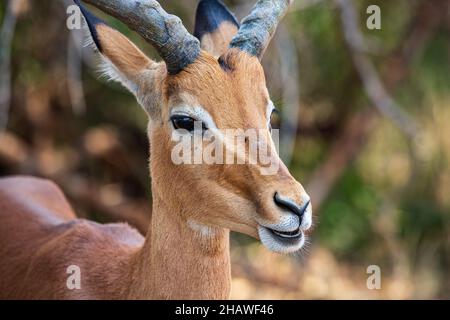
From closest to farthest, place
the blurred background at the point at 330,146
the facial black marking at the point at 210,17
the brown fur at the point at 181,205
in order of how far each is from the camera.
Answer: the brown fur at the point at 181,205 → the facial black marking at the point at 210,17 → the blurred background at the point at 330,146

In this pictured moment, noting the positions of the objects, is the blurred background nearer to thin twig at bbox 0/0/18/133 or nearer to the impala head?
thin twig at bbox 0/0/18/133

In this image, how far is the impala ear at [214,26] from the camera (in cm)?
552

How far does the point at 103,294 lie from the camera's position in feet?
16.8

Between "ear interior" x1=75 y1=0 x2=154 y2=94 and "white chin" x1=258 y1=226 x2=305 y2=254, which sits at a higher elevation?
"ear interior" x1=75 y1=0 x2=154 y2=94

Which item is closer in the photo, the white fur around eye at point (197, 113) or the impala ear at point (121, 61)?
the white fur around eye at point (197, 113)

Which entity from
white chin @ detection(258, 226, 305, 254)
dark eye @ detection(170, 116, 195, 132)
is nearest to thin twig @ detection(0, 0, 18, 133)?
dark eye @ detection(170, 116, 195, 132)

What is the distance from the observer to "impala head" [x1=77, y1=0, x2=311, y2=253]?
4.23 metres

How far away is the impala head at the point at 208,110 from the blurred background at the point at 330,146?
5611mm

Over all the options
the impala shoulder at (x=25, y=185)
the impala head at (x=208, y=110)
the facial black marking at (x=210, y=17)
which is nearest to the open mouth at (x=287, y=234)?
the impala head at (x=208, y=110)

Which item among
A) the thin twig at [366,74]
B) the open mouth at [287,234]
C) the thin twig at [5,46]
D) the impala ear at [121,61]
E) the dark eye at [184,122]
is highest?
the thin twig at [366,74]

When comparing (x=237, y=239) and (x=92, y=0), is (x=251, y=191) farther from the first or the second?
(x=237, y=239)

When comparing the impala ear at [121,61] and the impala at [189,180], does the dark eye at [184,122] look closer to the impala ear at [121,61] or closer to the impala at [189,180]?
the impala at [189,180]

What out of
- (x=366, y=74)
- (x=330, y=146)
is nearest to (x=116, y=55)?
(x=366, y=74)

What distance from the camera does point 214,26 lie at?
561 centimetres
